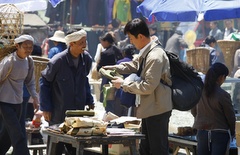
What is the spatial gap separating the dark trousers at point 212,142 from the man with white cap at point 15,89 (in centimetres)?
222

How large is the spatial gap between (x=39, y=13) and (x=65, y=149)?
918 inches

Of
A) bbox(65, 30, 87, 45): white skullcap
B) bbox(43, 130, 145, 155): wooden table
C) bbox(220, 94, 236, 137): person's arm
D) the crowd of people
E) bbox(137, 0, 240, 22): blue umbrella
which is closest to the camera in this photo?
bbox(43, 130, 145, 155): wooden table

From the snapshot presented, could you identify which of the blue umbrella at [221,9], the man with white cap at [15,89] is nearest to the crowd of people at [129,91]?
the man with white cap at [15,89]

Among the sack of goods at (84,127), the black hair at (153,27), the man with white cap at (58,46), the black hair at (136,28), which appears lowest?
the sack of goods at (84,127)

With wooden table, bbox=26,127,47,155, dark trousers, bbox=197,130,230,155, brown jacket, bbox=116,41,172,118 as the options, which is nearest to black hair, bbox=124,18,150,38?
brown jacket, bbox=116,41,172,118

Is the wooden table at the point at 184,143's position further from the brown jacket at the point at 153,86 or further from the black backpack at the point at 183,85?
the brown jacket at the point at 153,86

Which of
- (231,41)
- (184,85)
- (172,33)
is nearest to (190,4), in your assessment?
(184,85)

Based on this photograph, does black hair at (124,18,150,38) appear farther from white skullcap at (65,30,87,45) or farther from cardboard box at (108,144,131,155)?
cardboard box at (108,144,131,155)

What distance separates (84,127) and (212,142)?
5.98ft

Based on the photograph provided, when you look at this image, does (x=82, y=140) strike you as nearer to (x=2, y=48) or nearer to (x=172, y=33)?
(x=2, y=48)

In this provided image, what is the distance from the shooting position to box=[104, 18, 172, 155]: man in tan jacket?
8.20 meters

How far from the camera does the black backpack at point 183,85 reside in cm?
838

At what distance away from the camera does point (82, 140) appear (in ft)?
26.3

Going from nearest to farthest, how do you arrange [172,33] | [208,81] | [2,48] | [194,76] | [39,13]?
[194,76] → [208,81] → [2,48] → [172,33] → [39,13]
